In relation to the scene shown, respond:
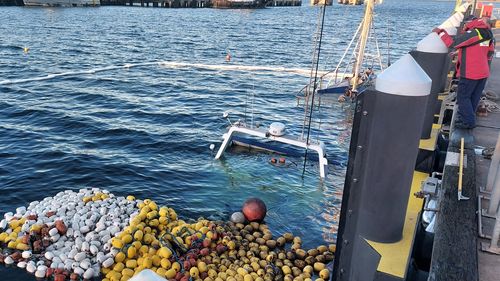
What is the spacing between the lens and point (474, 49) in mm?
8344

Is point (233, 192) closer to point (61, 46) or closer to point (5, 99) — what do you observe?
point (5, 99)

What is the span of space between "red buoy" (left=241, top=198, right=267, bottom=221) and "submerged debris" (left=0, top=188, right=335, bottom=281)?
24 centimetres

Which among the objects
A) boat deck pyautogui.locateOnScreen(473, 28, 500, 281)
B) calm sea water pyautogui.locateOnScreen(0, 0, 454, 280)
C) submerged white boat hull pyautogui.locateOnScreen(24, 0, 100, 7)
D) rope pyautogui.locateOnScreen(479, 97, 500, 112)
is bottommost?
calm sea water pyautogui.locateOnScreen(0, 0, 454, 280)

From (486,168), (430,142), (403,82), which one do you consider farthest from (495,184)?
(430,142)

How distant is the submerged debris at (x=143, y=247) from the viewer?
28.6ft

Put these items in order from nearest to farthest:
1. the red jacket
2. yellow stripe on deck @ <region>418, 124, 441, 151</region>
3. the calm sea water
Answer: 1. yellow stripe on deck @ <region>418, 124, 441, 151</region>
2. the red jacket
3. the calm sea water

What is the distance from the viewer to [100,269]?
8734mm

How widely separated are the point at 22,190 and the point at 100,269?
5664 mm

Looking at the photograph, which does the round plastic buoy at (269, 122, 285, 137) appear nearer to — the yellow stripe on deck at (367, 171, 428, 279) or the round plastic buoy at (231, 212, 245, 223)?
the round plastic buoy at (231, 212, 245, 223)

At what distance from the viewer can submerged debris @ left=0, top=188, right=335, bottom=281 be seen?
8703 millimetres

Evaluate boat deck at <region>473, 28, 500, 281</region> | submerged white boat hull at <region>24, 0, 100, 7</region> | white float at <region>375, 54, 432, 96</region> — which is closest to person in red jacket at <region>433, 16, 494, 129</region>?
boat deck at <region>473, 28, 500, 281</region>

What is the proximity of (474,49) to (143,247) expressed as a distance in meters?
7.89

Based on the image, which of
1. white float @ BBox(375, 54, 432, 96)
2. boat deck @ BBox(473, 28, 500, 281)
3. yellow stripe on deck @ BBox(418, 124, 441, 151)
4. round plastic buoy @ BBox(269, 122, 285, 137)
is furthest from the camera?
round plastic buoy @ BBox(269, 122, 285, 137)

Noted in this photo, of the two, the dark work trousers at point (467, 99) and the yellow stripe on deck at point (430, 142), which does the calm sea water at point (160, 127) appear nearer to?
the yellow stripe on deck at point (430, 142)
